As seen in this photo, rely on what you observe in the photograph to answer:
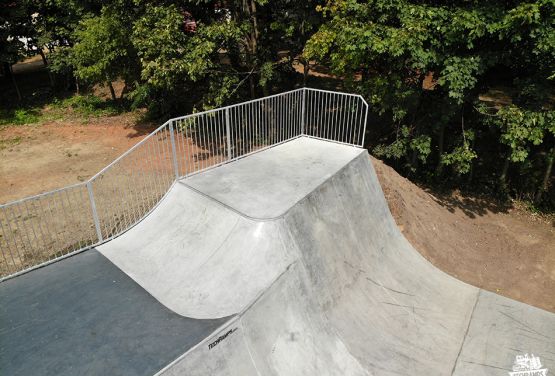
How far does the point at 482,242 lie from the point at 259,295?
8.98 metres

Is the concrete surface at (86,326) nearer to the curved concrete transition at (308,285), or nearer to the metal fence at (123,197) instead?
the curved concrete transition at (308,285)

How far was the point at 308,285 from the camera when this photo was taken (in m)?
7.69

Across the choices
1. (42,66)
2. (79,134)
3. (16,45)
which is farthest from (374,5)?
(42,66)

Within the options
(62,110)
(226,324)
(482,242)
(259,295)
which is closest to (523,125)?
(482,242)

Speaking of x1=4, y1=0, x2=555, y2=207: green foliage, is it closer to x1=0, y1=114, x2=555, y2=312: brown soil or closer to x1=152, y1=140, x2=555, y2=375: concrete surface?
x1=0, y1=114, x2=555, y2=312: brown soil

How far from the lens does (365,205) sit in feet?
34.2

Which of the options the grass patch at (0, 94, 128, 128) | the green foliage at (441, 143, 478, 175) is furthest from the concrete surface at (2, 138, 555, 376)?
the grass patch at (0, 94, 128, 128)

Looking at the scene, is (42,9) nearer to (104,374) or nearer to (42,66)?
(42,66)

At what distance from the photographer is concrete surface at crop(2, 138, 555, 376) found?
21.6 feet

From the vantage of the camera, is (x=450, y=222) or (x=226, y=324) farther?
(x=450, y=222)

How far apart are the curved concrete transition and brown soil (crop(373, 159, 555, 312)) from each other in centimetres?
77

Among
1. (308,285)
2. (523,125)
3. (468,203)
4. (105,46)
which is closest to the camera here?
(308,285)

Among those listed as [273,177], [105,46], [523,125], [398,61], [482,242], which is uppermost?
[105,46]

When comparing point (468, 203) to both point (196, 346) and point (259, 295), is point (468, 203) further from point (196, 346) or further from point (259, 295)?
point (196, 346)
